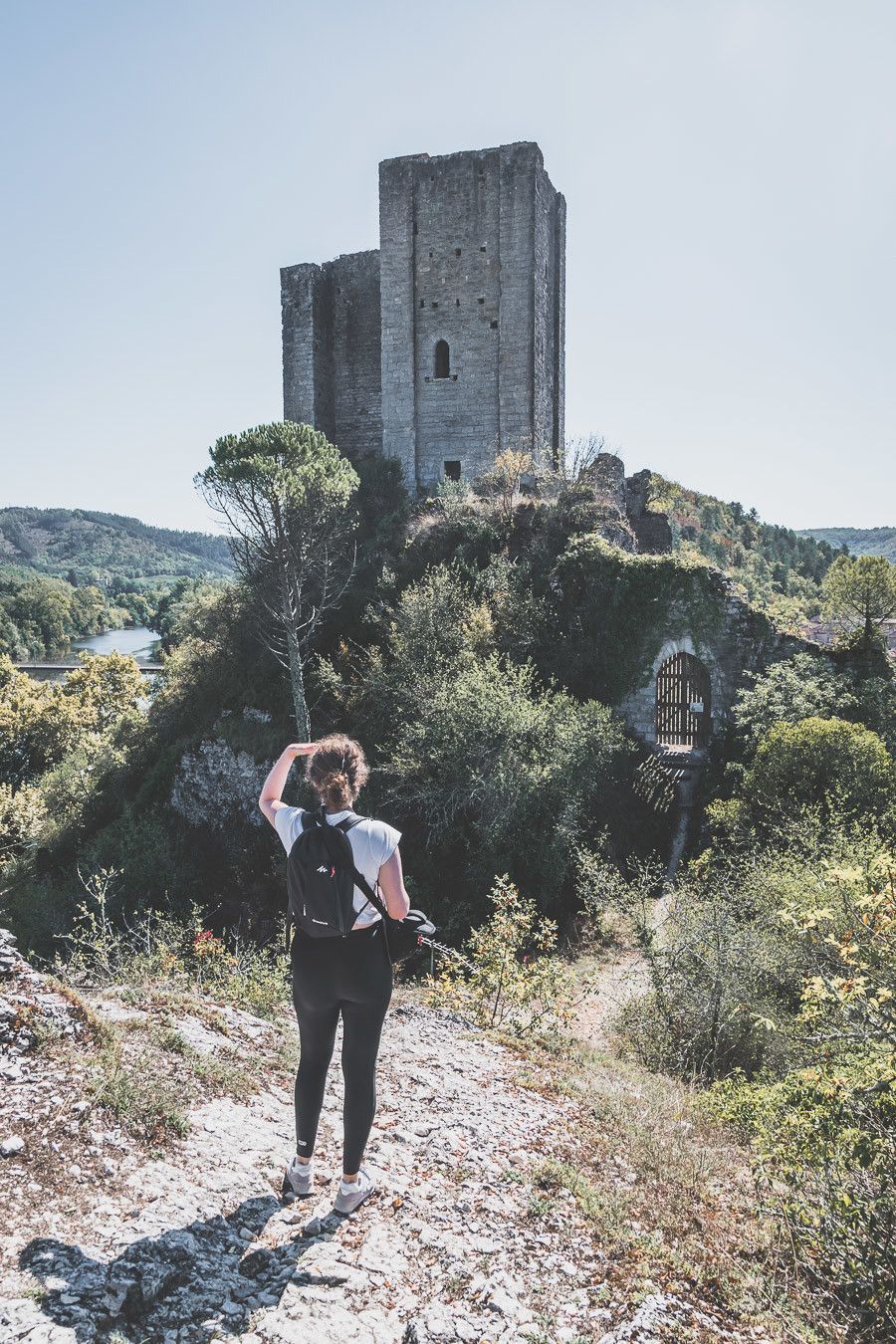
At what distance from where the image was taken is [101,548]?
171625 mm

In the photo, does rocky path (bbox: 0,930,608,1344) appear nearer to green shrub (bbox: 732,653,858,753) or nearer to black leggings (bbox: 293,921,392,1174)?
black leggings (bbox: 293,921,392,1174)

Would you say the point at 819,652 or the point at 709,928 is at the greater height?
the point at 819,652

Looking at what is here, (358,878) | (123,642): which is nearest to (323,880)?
(358,878)

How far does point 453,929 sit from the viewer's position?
1120cm

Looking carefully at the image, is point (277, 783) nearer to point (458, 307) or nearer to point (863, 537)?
point (458, 307)

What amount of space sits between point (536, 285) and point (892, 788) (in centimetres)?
1495

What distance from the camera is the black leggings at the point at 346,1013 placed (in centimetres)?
312

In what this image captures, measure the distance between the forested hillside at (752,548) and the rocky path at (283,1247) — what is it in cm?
4147

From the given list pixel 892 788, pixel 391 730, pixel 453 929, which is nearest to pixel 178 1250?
pixel 453 929

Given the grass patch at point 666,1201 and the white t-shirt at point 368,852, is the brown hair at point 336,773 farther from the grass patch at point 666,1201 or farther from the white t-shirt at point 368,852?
the grass patch at point 666,1201

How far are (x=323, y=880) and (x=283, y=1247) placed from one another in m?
1.51

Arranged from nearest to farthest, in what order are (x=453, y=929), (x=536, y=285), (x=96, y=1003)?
(x=96, y=1003), (x=453, y=929), (x=536, y=285)

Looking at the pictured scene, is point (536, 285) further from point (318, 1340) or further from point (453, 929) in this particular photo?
point (318, 1340)

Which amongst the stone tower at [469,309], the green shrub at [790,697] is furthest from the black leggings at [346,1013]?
the stone tower at [469,309]
